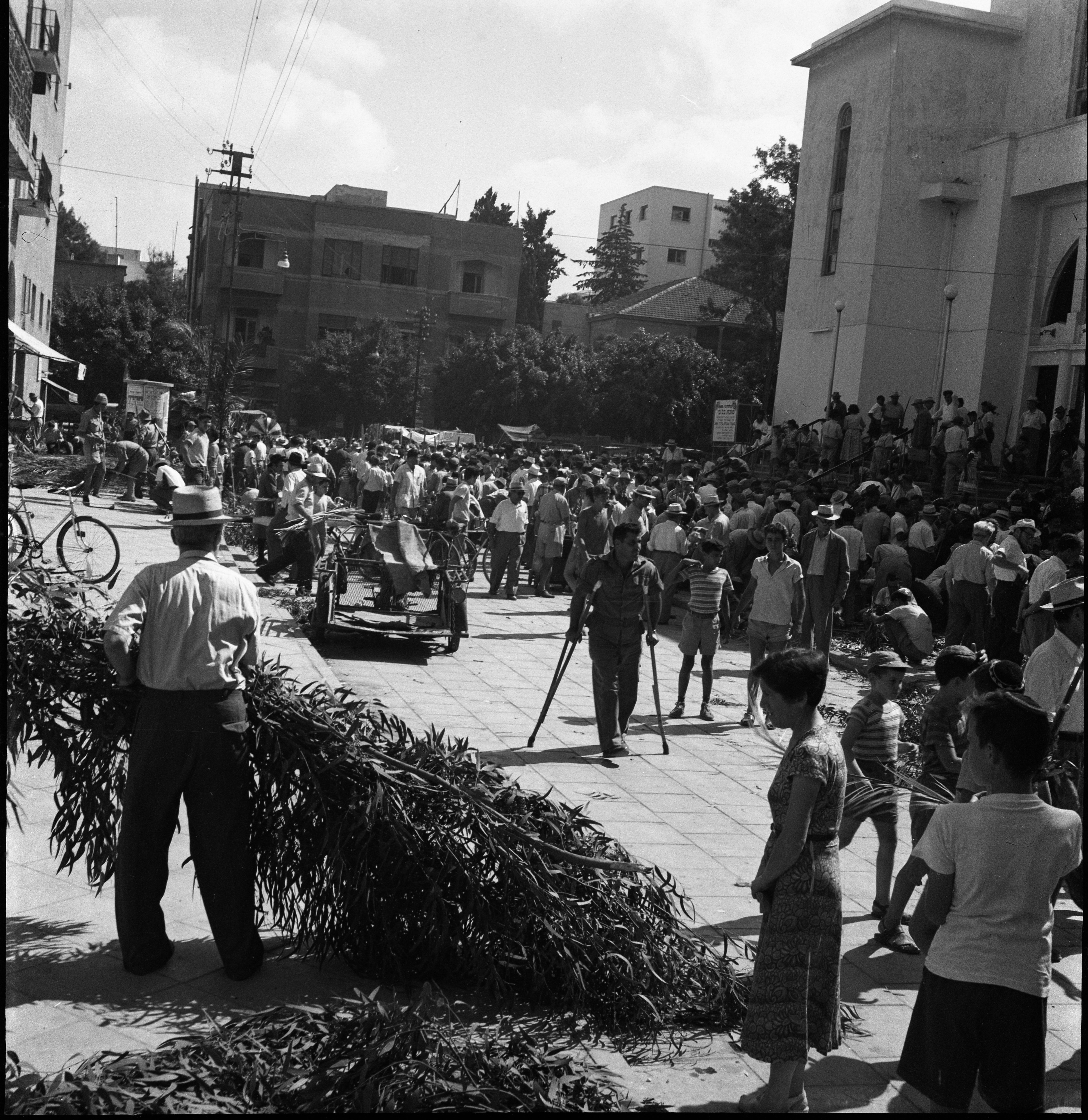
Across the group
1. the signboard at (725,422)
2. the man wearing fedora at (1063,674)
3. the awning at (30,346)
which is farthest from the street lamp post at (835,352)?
the man wearing fedora at (1063,674)

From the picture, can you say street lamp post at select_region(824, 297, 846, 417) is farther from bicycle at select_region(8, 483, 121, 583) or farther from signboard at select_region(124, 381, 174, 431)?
bicycle at select_region(8, 483, 121, 583)

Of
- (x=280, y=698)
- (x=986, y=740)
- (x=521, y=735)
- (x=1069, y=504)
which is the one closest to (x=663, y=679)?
(x=521, y=735)

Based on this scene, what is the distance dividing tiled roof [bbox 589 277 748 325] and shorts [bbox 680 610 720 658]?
1708 inches

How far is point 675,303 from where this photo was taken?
Answer: 56844 mm

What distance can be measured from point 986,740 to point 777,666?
815mm

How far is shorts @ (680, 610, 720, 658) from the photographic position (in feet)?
34.8

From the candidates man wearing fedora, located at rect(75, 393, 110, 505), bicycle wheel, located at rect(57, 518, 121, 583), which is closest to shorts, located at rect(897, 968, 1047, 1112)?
bicycle wheel, located at rect(57, 518, 121, 583)

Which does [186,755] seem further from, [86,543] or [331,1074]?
[86,543]

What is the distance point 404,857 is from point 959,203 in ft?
92.1

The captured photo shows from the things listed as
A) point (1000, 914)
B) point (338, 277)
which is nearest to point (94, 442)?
point (1000, 914)

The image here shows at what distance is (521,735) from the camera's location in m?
9.62

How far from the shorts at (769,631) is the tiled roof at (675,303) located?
43357mm

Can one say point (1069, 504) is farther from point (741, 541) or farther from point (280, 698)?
point (280, 698)

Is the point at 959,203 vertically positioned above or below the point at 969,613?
above
